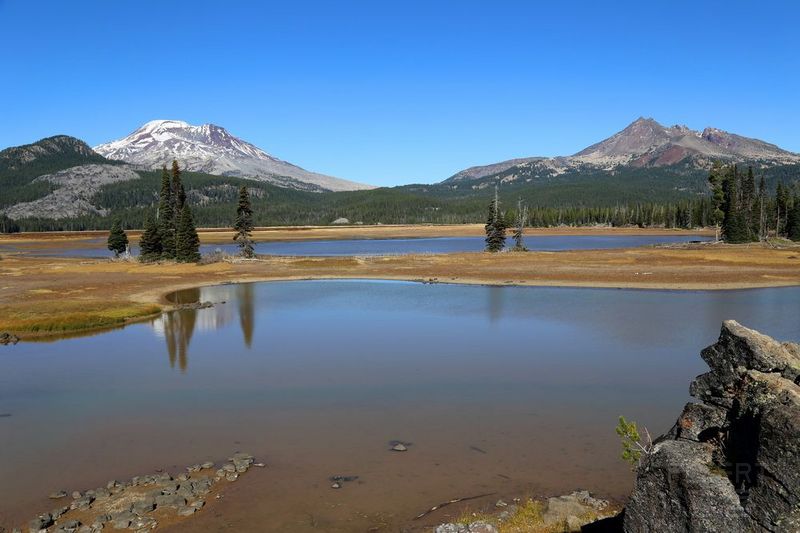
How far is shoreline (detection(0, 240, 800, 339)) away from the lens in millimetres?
48500

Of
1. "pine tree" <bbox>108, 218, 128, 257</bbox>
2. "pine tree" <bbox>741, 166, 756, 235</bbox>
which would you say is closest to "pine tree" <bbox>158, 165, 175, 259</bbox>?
"pine tree" <bbox>108, 218, 128, 257</bbox>

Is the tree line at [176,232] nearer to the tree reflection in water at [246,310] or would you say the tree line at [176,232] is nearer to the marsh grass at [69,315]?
the tree reflection in water at [246,310]

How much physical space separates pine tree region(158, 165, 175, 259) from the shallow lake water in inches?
2202

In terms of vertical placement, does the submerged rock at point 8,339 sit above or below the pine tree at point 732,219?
below

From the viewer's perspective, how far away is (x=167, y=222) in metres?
99.6

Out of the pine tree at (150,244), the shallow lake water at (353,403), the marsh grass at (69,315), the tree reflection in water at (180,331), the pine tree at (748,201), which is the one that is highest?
the pine tree at (748,201)

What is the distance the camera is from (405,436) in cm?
2016

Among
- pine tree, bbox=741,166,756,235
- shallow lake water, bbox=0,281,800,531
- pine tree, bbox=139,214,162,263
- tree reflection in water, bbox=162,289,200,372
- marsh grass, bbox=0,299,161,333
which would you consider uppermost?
pine tree, bbox=741,166,756,235

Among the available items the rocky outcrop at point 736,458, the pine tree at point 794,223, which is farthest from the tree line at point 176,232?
the pine tree at point 794,223

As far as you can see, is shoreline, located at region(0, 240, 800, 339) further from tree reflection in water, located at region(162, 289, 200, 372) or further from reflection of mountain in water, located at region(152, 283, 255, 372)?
reflection of mountain in water, located at region(152, 283, 255, 372)

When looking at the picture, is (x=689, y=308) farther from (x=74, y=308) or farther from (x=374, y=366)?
(x=74, y=308)

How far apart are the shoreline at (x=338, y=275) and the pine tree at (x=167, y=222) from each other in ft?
21.2

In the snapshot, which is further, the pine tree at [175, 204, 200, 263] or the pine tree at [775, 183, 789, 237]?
the pine tree at [775, 183, 789, 237]

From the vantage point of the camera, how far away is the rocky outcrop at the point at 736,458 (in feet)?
24.2
